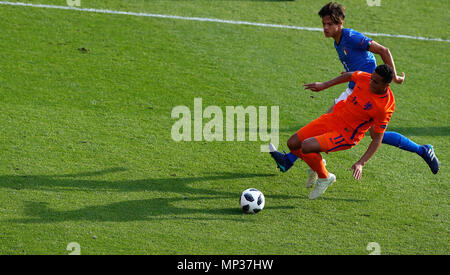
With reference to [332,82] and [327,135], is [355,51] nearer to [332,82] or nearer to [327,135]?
[332,82]

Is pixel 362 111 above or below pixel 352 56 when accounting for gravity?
below

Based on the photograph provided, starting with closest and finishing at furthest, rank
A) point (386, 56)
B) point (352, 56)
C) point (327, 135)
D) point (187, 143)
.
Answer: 1. point (327, 135)
2. point (386, 56)
3. point (352, 56)
4. point (187, 143)

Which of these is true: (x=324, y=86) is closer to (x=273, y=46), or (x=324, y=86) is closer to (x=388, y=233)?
(x=388, y=233)

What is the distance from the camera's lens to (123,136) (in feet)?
25.4

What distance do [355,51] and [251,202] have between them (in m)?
2.27

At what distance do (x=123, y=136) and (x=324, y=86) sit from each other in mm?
2681

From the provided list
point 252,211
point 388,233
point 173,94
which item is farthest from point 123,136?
point 388,233

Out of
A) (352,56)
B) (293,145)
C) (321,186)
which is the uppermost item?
(352,56)

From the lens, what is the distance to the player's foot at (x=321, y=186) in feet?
21.8

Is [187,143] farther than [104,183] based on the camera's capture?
Yes

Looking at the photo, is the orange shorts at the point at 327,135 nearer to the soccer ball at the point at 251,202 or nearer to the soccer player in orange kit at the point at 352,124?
the soccer player in orange kit at the point at 352,124

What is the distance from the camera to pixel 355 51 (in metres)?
7.11

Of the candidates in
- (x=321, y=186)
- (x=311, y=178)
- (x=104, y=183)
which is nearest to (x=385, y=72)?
(x=321, y=186)

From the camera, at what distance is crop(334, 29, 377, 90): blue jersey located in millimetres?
7004
